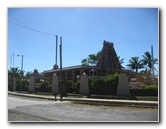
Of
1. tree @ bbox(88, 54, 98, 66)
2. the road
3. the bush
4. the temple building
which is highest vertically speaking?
tree @ bbox(88, 54, 98, 66)

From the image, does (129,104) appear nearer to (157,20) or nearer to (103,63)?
(157,20)

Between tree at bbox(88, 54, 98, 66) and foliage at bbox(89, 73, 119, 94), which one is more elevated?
tree at bbox(88, 54, 98, 66)

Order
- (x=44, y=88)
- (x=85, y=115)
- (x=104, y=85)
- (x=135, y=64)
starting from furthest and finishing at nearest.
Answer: (x=135, y=64)
(x=44, y=88)
(x=104, y=85)
(x=85, y=115)

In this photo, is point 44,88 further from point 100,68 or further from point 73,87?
point 100,68

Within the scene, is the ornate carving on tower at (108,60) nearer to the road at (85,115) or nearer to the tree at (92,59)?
the tree at (92,59)

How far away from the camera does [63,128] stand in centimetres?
777

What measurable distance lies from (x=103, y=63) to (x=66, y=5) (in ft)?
88.2

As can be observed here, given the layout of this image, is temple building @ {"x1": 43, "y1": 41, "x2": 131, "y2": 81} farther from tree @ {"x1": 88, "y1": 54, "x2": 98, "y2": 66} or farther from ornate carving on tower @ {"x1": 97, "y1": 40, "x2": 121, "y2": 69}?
tree @ {"x1": 88, "y1": 54, "x2": 98, "y2": 66}

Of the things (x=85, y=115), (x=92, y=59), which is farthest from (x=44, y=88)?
(x=92, y=59)

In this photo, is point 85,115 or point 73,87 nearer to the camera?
point 85,115

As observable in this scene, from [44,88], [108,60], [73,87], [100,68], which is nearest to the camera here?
[73,87]

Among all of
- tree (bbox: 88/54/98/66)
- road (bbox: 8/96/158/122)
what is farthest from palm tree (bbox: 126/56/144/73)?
road (bbox: 8/96/158/122)

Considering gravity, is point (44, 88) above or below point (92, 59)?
below
